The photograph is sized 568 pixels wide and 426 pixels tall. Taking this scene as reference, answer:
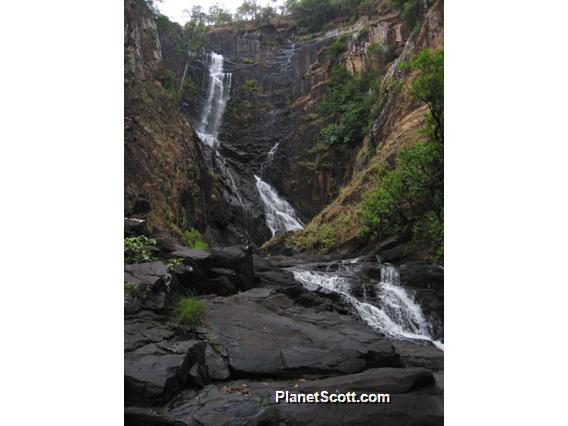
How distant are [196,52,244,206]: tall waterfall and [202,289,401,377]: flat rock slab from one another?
7.17m

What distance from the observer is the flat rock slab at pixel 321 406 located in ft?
14.3

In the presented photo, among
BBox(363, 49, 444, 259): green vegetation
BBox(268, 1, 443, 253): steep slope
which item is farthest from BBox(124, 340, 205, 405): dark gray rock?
BBox(268, 1, 443, 253): steep slope

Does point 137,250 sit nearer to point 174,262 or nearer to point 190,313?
point 174,262

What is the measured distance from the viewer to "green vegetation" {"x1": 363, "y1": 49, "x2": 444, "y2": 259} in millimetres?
5324

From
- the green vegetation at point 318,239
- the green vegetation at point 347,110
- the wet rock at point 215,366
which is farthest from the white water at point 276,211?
the wet rock at point 215,366

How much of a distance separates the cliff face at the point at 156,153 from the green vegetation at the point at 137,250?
572mm

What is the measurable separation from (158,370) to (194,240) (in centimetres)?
394

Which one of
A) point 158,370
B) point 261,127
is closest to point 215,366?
point 158,370

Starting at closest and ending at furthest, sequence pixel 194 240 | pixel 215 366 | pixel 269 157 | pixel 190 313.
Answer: pixel 215 366
pixel 190 313
pixel 194 240
pixel 269 157

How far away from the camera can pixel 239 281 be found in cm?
787

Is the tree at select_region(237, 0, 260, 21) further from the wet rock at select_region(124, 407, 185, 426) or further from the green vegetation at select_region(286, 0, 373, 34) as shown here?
the wet rock at select_region(124, 407, 185, 426)

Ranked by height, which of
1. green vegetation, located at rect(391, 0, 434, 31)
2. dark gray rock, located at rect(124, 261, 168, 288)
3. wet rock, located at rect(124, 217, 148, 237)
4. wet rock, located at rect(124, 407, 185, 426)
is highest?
green vegetation, located at rect(391, 0, 434, 31)

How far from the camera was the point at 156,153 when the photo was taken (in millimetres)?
9094

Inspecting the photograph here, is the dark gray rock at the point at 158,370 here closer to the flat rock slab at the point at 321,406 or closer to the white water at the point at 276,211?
the flat rock slab at the point at 321,406
